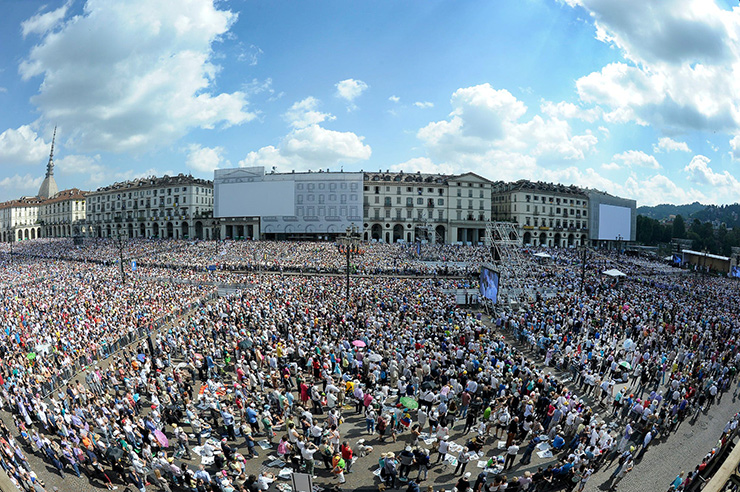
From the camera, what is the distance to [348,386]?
1397cm

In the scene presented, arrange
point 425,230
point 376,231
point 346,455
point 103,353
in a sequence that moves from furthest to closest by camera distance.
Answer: point 376,231 → point 425,230 → point 103,353 → point 346,455

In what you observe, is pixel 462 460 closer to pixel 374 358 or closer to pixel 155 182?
pixel 374 358

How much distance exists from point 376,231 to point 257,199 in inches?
879

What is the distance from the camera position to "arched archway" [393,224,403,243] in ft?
251

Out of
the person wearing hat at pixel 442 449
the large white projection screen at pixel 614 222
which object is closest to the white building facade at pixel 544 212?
the large white projection screen at pixel 614 222

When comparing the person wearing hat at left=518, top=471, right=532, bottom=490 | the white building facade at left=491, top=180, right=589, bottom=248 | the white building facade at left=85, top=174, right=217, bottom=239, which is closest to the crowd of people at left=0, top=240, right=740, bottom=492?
the person wearing hat at left=518, top=471, right=532, bottom=490

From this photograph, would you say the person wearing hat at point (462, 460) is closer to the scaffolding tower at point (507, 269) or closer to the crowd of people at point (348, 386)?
the crowd of people at point (348, 386)

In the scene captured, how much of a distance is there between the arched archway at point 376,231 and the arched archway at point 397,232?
257cm

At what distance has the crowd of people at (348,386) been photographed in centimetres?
1020

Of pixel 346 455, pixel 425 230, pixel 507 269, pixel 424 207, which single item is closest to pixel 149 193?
pixel 424 207

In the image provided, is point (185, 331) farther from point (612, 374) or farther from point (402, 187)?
point (402, 187)

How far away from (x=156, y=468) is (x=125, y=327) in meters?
14.9

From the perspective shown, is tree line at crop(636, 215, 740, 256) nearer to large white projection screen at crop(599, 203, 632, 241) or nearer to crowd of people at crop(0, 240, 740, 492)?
large white projection screen at crop(599, 203, 632, 241)

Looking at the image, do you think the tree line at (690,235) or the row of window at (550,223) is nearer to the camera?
the row of window at (550,223)
